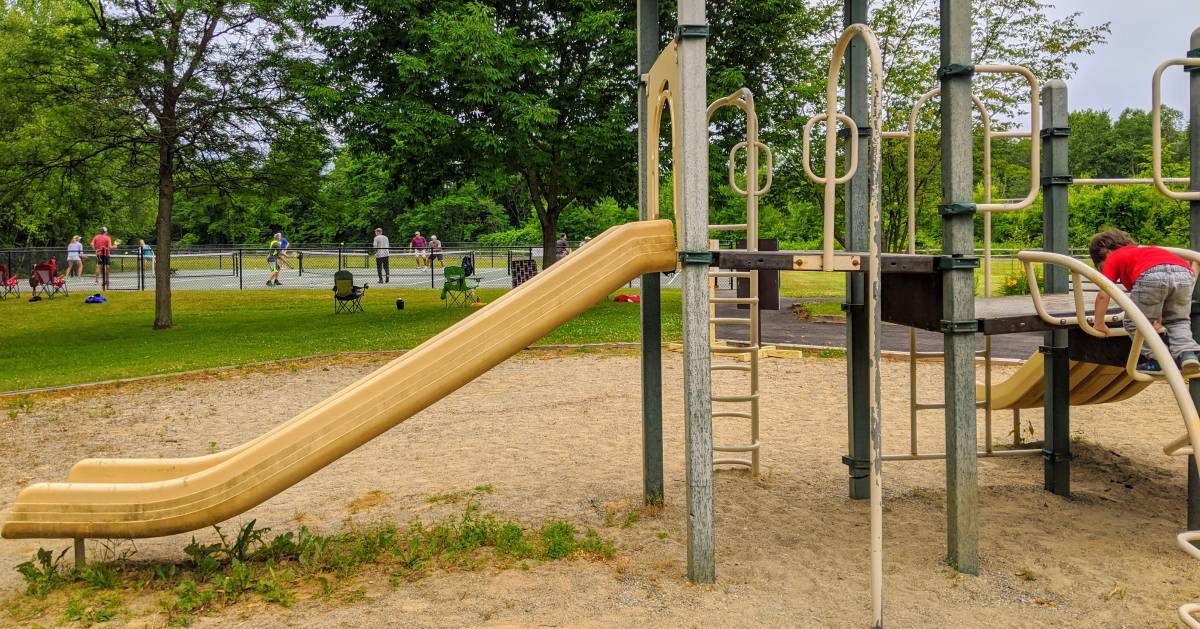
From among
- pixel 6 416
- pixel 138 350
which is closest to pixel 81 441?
pixel 6 416

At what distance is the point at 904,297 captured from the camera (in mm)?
4965

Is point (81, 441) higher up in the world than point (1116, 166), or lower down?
lower down

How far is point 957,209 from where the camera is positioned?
442cm

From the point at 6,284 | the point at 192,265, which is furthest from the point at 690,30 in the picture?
the point at 192,265

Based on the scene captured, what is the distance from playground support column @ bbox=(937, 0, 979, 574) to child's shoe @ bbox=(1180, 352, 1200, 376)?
1.09m

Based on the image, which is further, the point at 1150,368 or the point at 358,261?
the point at 358,261

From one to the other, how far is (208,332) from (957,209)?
49.2 feet

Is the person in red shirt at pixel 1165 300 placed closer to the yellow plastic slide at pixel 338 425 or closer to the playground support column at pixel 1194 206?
the playground support column at pixel 1194 206

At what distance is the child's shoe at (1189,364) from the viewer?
14.6 ft

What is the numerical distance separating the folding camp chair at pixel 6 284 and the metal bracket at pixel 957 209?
88.2 feet

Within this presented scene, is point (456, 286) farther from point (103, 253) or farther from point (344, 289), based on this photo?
point (103, 253)

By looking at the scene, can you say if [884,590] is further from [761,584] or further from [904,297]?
[904,297]

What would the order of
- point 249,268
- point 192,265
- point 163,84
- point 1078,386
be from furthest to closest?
point 192,265
point 249,268
point 163,84
point 1078,386

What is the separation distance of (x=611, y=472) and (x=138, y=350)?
10329mm
